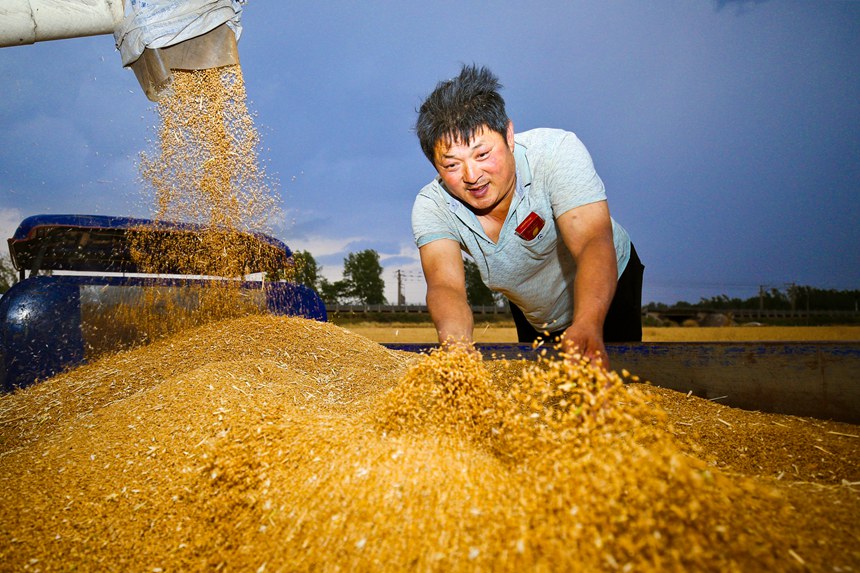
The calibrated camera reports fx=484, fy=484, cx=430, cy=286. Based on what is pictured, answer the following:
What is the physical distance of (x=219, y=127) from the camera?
11.2 feet

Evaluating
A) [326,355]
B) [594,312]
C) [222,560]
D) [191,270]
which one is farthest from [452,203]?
[191,270]

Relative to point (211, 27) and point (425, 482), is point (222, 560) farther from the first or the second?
point (211, 27)

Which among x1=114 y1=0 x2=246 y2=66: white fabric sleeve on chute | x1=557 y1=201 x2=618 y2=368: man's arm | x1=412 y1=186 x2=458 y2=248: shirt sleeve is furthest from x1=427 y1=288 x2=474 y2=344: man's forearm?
x1=114 y1=0 x2=246 y2=66: white fabric sleeve on chute

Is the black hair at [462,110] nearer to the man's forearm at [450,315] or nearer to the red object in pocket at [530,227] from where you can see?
the red object in pocket at [530,227]

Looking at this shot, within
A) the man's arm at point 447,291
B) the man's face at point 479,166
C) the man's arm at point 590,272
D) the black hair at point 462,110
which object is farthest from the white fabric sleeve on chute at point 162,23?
the man's arm at point 590,272

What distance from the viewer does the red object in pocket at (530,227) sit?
7.30 feet

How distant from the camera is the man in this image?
1.90 meters

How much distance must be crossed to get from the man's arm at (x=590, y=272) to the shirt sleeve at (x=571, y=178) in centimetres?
4

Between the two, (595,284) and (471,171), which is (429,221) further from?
(595,284)

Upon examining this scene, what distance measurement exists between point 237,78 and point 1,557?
3.11 meters

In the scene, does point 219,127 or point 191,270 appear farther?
point 191,270

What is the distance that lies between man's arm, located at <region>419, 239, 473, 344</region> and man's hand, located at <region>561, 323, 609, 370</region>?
0.38 meters

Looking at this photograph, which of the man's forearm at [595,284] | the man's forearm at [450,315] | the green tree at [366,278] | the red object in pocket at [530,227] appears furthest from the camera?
the green tree at [366,278]

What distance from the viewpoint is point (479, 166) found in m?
2.02
